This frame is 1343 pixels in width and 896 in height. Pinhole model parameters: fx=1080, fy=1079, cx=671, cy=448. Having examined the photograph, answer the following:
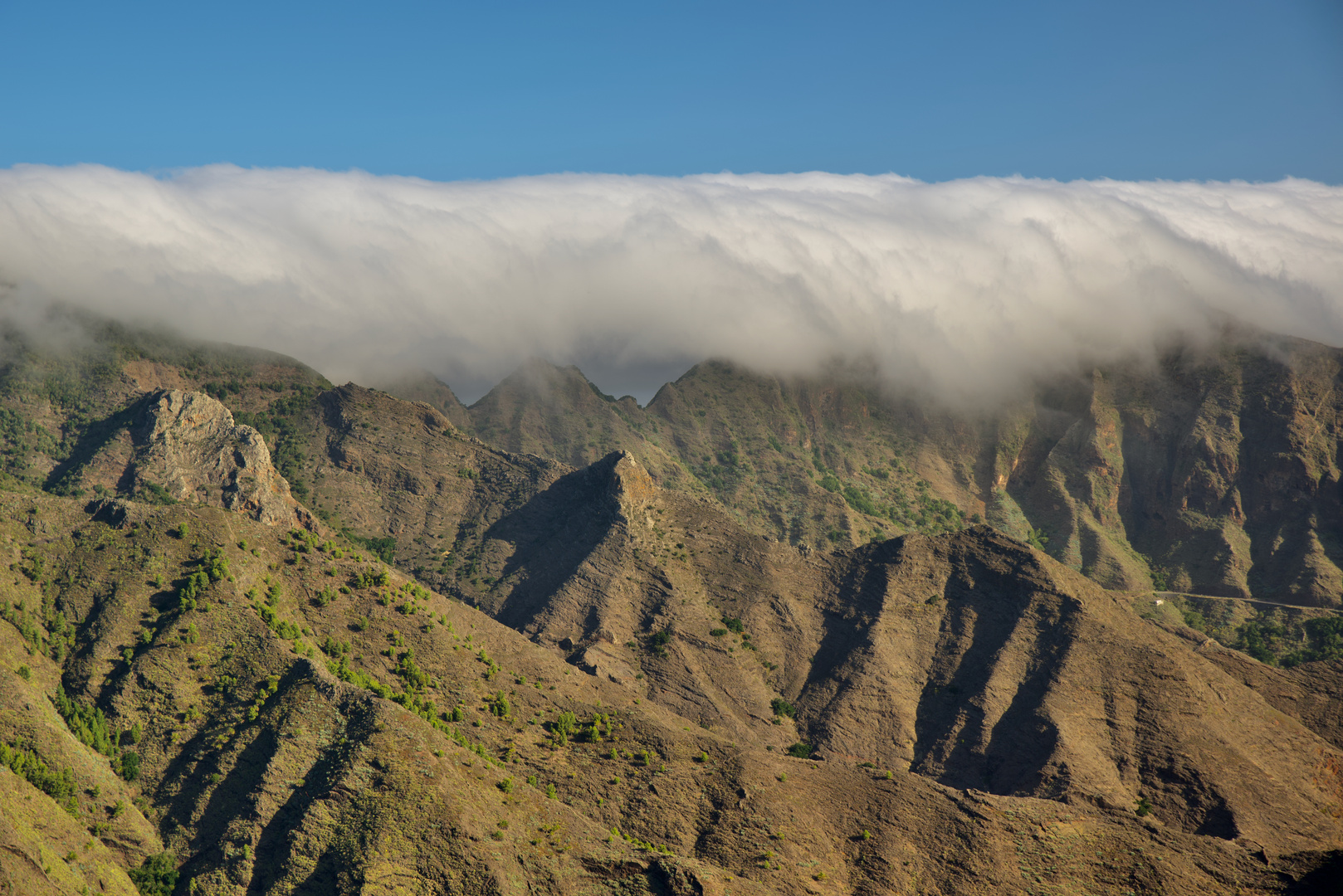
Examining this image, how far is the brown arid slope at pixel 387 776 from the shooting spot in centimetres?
11738

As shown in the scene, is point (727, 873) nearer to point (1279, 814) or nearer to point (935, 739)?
point (935, 739)

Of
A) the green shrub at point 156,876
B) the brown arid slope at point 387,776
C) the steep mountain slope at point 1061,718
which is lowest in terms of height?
the green shrub at point 156,876

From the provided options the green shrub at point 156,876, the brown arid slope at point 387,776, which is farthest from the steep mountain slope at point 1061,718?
the green shrub at point 156,876

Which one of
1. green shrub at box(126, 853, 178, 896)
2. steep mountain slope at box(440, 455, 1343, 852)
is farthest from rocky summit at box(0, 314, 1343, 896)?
steep mountain slope at box(440, 455, 1343, 852)

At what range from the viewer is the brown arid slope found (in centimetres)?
11738

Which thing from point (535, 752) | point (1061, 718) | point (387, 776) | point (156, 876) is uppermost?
point (1061, 718)

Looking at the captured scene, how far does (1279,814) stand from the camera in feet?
534

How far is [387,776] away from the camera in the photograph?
122 meters

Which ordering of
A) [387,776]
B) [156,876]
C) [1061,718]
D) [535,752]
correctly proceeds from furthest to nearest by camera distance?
1. [1061,718]
2. [535,752]
3. [387,776]
4. [156,876]

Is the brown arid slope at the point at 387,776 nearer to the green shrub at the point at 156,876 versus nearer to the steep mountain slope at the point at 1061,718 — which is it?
the green shrub at the point at 156,876

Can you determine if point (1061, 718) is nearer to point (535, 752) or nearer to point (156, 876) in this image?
point (535, 752)

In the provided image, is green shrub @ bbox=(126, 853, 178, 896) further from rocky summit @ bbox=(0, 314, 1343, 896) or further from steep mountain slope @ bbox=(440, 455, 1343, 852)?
steep mountain slope @ bbox=(440, 455, 1343, 852)

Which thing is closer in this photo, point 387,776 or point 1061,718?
point 387,776

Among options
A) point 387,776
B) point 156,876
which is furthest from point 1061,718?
point 156,876
